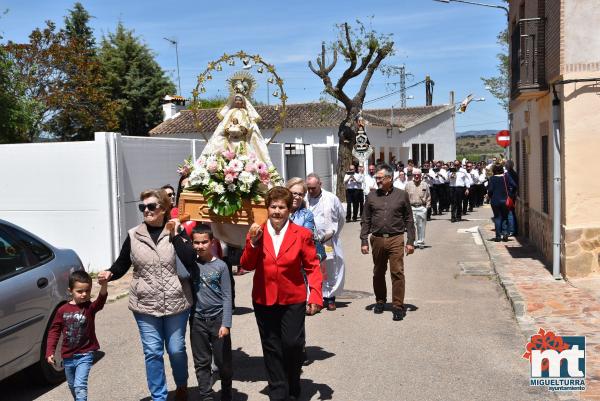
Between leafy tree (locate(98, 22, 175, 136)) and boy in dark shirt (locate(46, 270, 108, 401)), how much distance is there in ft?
135

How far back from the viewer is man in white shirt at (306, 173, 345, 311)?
29.5ft

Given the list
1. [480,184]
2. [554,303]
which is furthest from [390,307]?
[480,184]

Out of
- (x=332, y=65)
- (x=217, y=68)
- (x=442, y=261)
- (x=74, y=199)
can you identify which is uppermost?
(x=332, y=65)

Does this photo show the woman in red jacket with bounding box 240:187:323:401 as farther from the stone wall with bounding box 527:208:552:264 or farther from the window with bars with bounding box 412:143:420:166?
the window with bars with bounding box 412:143:420:166

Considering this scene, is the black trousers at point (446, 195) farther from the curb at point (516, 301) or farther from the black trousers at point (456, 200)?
the curb at point (516, 301)

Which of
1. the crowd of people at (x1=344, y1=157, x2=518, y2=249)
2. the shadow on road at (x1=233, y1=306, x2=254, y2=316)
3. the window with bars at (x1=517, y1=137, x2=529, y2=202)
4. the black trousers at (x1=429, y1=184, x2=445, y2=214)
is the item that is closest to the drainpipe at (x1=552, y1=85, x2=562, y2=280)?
the crowd of people at (x1=344, y1=157, x2=518, y2=249)

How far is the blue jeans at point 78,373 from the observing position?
209 inches

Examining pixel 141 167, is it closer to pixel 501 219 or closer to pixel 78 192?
pixel 78 192

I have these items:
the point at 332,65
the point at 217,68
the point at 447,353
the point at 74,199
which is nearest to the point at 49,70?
the point at 332,65

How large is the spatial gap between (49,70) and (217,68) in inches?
1127

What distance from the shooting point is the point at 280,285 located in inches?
221

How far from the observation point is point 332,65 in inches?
1180

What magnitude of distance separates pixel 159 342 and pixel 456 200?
17.6 metres

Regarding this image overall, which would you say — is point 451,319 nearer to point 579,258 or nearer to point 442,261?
point 579,258
